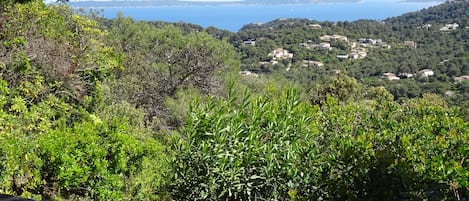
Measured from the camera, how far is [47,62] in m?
8.42

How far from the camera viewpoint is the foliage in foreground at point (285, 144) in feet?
11.1

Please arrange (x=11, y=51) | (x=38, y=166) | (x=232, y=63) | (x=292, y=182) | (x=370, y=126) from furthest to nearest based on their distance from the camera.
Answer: (x=232, y=63) → (x=11, y=51) → (x=38, y=166) → (x=370, y=126) → (x=292, y=182)

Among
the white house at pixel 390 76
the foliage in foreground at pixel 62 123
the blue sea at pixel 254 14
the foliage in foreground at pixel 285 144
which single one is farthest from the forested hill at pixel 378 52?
the foliage in foreground at pixel 285 144

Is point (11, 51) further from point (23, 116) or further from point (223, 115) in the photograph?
point (223, 115)

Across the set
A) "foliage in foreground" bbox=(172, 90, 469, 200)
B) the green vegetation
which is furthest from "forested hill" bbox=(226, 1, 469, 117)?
"foliage in foreground" bbox=(172, 90, 469, 200)

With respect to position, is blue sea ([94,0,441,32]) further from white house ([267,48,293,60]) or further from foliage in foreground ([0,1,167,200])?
foliage in foreground ([0,1,167,200])

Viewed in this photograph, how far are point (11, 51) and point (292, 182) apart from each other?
5.84 meters

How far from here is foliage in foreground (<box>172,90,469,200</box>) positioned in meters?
3.37

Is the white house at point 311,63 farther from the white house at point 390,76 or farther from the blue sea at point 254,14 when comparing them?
the blue sea at point 254,14

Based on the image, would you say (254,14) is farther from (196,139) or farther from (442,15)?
(196,139)

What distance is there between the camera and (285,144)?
4012mm

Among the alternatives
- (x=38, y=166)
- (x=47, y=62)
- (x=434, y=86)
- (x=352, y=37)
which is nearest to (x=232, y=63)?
(x=47, y=62)

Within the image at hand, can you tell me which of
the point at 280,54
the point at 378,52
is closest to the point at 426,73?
the point at 378,52

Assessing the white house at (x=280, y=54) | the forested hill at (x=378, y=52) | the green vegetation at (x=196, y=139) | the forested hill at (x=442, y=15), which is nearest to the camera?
the green vegetation at (x=196, y=139)
